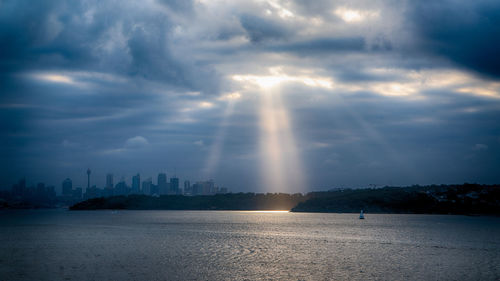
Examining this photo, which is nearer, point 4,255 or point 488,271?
point 488,271

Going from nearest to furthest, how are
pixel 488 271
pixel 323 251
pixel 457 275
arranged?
pixel 457 275, pixel 488 271, pixel 323 251

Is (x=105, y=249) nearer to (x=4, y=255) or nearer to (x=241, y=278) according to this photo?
(x=4, y=255)

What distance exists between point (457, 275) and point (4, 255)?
50106 mm

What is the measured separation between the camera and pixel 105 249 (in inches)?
2266

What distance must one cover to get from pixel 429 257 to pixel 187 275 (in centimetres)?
2986

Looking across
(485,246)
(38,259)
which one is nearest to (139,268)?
(38,259)

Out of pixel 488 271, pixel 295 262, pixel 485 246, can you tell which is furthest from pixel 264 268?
pixel 485 246

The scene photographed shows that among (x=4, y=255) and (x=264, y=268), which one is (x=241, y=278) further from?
(x=4, y=255)

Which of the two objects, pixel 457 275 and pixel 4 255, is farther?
pixel 4 255

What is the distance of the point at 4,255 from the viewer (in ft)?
170

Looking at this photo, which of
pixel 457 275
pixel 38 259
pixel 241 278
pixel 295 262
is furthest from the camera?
pixel 38 259

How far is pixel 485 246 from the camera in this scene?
65125 mm

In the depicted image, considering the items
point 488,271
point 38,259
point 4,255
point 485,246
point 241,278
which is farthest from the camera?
point 485,246

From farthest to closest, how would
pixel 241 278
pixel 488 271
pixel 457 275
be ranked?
pixel 488 271, pixel 457 275, pixel 241 278
